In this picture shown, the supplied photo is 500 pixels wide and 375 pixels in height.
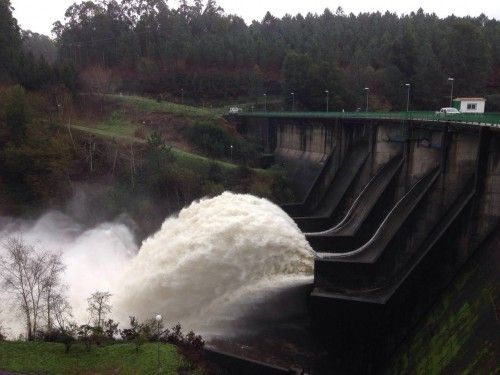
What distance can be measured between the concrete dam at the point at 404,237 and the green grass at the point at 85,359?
6033 millimetres

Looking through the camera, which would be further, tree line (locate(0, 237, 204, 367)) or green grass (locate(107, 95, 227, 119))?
green grass (locate(107, 95, 227, 119))

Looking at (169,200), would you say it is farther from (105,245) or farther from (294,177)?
(294,177)

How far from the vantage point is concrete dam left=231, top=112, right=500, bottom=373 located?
17000 millimetres

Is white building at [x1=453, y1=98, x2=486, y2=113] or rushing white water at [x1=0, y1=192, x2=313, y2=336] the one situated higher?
white building at [x1=453, y1=98, x2=486, y2=113]

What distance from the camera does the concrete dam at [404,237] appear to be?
669 inches

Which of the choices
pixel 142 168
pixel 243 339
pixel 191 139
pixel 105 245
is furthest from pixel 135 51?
pixel 243 339

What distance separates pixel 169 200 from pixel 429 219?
20924 millimetres

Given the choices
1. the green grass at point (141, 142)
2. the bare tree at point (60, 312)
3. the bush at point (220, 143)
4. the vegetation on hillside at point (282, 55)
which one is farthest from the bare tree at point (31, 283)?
the vegetation on hillside at point (282, 55)

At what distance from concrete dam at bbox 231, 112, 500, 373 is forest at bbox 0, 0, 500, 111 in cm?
2706

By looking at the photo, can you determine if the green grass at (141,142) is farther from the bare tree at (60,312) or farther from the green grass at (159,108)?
the bare tree at (60,312)

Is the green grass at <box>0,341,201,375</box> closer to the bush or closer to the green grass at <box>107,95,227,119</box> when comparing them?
the bush

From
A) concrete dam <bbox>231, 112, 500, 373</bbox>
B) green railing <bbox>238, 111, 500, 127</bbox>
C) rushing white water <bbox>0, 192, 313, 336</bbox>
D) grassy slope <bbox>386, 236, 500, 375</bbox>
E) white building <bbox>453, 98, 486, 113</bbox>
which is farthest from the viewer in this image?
white building <bbox>453, 98, 486, 113</bbox>

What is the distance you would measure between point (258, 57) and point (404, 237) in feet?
192

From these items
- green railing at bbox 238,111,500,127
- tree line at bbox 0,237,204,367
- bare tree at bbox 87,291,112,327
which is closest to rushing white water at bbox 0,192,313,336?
bare tree at bbox 87,291,112,327
